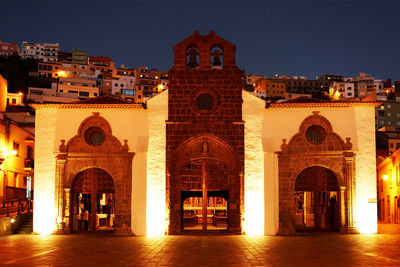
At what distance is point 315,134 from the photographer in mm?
24578

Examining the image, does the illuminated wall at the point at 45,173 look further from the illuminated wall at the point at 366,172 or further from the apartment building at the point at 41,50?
the apartment building at the point at 41,50

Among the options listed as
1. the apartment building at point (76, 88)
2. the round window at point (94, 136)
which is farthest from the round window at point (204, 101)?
the apartment building at point (76, 88)

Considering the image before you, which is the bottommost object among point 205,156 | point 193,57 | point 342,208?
point 342,208

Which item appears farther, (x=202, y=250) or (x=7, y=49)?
(x=7, y=49)

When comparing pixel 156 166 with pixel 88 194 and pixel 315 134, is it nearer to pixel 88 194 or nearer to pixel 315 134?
pixel 88 194

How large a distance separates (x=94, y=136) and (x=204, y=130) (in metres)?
5.52

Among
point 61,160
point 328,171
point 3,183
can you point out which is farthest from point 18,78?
point 328,171

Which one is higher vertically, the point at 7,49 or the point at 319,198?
the point at 7,49

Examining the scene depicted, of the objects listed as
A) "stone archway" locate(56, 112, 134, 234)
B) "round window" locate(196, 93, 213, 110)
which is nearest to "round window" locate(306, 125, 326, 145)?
"round window" locate(196, 93, 213, 110)

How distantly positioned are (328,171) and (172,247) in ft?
32.7

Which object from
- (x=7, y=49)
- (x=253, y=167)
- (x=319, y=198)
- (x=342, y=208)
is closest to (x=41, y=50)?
(x=7, y=49)

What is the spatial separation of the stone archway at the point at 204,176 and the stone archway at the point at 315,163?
83.7 inches

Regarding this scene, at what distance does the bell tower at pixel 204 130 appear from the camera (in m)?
24.3

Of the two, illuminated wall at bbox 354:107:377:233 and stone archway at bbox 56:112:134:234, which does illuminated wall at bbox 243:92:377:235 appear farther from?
stone archway at bbox 56:112:134:234
